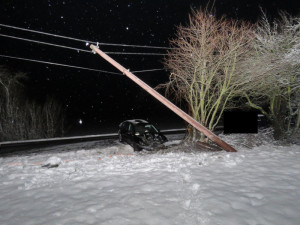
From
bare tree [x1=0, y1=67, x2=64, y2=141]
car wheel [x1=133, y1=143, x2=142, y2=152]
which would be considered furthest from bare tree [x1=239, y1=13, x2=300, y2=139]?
bare tree [x1=0, y1=67, x2=64, y2=141]

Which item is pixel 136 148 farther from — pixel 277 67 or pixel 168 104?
pixel 277 67

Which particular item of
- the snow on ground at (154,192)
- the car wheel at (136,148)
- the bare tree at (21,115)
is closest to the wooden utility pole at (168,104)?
the snow on ground at (154,192)

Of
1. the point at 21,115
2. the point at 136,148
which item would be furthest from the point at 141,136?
the point at 21,115

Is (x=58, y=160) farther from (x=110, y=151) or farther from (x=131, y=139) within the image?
(x=131, y=139)

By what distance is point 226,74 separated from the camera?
9719 millimetres

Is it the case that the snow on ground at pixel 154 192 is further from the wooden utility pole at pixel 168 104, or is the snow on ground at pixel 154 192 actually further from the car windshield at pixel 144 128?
the car windshield at pixel 144 128

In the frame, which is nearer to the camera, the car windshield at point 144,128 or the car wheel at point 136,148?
the car wheel at point 136,148

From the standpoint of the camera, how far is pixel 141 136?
10.1 metres

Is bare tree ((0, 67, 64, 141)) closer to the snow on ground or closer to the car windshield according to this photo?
the car windshield

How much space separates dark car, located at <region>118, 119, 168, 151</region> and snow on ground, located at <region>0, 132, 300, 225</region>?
2421 mm

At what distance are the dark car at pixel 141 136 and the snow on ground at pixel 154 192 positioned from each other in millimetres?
2421

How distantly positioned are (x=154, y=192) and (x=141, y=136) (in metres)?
5.65

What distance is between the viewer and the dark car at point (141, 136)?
9.83m

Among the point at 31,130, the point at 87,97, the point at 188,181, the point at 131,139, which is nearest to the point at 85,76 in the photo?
the point at 87,97
